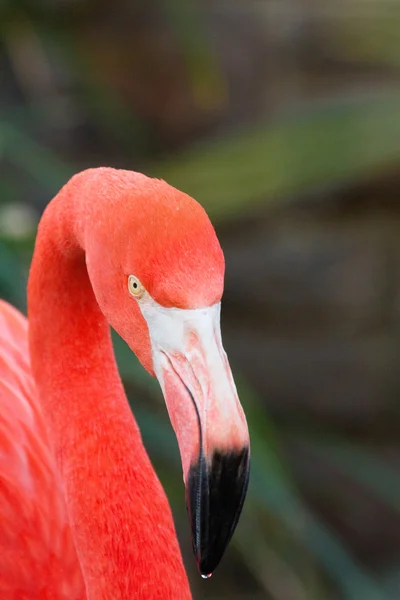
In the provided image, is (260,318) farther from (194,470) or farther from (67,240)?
(194,470)

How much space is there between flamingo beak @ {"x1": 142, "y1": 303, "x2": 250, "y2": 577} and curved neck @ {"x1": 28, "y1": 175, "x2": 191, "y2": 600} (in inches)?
9.3

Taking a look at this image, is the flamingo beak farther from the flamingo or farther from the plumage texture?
the plumage texture

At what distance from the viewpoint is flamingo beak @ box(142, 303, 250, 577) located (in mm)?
774

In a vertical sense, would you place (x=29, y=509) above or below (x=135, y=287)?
below

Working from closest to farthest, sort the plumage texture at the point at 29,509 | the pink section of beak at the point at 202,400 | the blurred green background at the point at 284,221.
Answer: the pink section of beak at the point at 202,400, the plumage texture at the point at 29,509, the blurred green background at the point at 284,221

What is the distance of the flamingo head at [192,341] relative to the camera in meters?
0.78

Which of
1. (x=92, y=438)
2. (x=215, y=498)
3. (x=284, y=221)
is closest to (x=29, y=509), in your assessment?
(x=92, y=438)

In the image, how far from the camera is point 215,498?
79 cm

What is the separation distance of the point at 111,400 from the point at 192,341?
0.32 m

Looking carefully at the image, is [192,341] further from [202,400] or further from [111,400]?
[111,400]

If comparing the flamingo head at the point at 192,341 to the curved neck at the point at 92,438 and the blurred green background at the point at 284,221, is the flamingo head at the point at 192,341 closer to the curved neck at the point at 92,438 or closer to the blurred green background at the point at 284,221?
the curved neck at the point at 92,438

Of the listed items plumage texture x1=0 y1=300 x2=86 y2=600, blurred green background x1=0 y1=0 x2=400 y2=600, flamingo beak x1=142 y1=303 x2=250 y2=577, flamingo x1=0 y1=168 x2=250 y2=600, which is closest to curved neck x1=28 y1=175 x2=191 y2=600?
flamingo x1=0 y1=168 x2=250 y2=600

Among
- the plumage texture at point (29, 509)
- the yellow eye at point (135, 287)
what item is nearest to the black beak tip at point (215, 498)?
the yellow eye at point (135, 287)

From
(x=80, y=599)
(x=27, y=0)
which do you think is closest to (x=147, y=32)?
(x=27, y=0)
